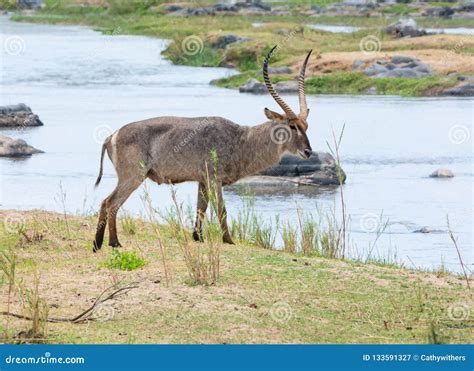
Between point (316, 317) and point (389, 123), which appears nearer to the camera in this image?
point (316, 317)

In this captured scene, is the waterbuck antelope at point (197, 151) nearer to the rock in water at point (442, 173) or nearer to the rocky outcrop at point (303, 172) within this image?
the rocky outcrop at point (303, 172)

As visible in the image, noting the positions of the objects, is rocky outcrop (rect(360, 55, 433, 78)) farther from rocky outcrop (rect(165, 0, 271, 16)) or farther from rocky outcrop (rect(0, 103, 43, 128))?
rocky outcrop (rect(165, 0, 271, 16))

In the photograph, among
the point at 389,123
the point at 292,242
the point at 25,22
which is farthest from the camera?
the point at 25,22

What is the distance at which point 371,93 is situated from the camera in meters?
35.2

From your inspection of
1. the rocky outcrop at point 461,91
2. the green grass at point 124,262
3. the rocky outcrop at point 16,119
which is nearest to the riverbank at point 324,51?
the rocky outcrop at point 461,91

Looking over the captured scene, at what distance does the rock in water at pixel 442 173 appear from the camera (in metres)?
20.7

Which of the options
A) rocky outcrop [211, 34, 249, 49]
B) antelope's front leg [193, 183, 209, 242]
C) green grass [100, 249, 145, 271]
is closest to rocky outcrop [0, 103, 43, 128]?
antelope's front leg [193, 183, 209, 242]

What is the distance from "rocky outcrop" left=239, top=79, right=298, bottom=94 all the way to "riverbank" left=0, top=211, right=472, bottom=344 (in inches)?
891

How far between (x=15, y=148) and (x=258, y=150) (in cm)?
1133

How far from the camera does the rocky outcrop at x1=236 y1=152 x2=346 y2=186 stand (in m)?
19.8

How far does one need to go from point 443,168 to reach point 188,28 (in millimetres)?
38965

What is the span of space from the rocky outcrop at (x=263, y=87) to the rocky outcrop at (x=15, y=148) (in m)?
12.4
